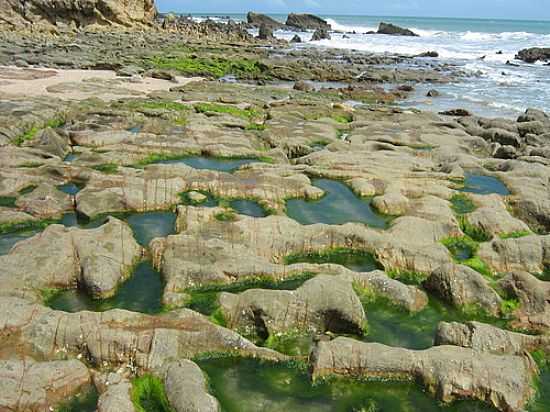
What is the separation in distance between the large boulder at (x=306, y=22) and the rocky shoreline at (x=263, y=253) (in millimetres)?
123683

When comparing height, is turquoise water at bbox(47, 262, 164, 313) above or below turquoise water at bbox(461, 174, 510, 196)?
below

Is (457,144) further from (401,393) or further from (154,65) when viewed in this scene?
(154,65)

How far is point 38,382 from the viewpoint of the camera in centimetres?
782

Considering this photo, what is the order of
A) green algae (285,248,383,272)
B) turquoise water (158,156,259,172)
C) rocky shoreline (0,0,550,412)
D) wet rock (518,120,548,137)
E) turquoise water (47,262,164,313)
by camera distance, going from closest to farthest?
rocky shoreline (0,0,550,412) → turquoise water (47,262,164,313) → green algae (285,248,383,272) → turquoise water (158,156,259,172) → wet rock (518,120,548,137)

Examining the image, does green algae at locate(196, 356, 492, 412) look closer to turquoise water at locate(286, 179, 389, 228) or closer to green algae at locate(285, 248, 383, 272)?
green algae at locate(285, 248, 383, 272)

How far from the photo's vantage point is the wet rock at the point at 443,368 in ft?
27.6

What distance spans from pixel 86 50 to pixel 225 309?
5278 cm

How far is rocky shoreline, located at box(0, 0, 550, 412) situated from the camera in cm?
867

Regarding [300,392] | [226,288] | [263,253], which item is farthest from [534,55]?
[300,392]

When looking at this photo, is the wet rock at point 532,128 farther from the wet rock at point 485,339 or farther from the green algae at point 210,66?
the green algae at point 210,66

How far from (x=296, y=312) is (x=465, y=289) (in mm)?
4058

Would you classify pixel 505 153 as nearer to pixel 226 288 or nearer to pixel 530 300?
pixel 530 300

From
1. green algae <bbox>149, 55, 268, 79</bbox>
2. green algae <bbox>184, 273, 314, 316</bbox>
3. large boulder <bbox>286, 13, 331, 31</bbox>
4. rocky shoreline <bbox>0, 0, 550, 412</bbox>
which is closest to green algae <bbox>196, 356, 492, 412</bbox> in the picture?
rocky shoreline <bbox>0, 0, 550, 412</bbox>

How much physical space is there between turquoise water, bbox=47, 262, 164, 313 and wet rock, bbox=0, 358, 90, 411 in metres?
2.23
